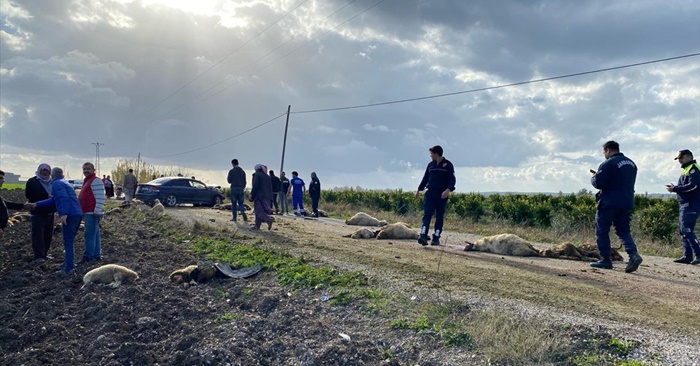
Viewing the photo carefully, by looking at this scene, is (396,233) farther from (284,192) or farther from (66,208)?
(284,192)

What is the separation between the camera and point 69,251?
8867 millimetres

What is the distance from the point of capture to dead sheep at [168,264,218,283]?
7855 millimetres

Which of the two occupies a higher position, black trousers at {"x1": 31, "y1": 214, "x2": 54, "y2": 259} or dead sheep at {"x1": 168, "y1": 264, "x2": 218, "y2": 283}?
black trousers at {"x1": 31, "y1": 214, "x2": 54, "y2": 259}

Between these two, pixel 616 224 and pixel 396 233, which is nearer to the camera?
pixel 616 224

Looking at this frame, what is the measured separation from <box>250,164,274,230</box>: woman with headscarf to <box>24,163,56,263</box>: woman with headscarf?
16.9 ft

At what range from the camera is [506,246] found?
1066cm

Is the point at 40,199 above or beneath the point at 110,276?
above

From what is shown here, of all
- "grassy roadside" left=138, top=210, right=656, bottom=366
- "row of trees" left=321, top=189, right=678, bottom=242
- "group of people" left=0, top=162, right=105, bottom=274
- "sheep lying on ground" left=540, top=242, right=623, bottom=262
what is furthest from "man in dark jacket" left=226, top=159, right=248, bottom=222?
"sheep lying on ground" left=540, top=242, right=623, bottom=262

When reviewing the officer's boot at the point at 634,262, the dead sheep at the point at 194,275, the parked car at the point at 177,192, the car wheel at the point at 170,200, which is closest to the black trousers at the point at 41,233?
the dead sheep at the point at 194,275

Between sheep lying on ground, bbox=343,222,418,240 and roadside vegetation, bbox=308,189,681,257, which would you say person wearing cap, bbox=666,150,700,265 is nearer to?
roadside vegetation, bbox=308,189,681,257

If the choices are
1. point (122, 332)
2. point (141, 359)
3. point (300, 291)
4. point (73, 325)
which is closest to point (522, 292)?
point (300, 291)

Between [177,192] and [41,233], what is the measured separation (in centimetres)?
1690

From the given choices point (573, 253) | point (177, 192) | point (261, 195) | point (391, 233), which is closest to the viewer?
point (573, 253)

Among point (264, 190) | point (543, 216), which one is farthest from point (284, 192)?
point (543, 216)
